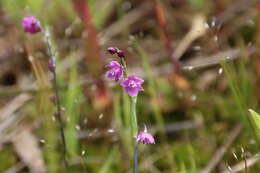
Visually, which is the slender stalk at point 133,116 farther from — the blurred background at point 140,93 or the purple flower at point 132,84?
the blurred background at point 140,93

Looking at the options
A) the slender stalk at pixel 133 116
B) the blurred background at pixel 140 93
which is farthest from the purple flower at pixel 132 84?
the blurred background at pixel 140 93

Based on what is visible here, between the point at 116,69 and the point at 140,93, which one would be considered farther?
the point at 140,93

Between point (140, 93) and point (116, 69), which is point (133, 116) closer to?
point (116, 69)

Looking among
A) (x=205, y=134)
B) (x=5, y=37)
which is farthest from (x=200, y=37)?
(x=5, y=37)

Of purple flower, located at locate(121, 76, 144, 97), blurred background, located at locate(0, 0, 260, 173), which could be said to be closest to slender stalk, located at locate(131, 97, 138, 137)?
purple flower, located at locate(121, 76, 144, 97)

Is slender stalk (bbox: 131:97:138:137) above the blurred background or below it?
below

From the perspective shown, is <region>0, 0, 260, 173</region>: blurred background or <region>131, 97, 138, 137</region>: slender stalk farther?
<region>0, 0, 260, 173</region>: blurred background

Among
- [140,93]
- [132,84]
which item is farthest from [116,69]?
[140,93]

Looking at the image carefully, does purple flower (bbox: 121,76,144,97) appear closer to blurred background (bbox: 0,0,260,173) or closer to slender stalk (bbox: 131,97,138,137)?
slender stalk (bbox: 131,97,138,137)
